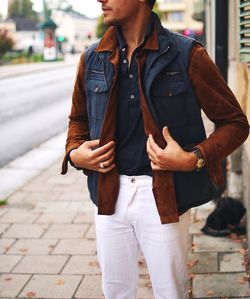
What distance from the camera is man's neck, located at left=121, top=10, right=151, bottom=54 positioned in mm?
2260

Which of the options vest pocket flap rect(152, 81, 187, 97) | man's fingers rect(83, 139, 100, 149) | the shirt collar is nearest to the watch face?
vest pocket flap rect(152, 81, 187, 97)

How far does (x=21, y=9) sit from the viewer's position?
125 m

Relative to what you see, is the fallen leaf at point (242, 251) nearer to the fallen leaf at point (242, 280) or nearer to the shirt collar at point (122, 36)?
the fallen leaf at point (242, 280)

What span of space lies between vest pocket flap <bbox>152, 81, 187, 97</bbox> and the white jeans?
0.35 meters

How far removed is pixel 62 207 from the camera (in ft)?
20.0

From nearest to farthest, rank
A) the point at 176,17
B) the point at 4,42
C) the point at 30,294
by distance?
1. the point at 30,294
2. the point at 4,42
3. the point at 176,17

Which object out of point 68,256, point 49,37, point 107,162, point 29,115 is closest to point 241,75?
point 68,256

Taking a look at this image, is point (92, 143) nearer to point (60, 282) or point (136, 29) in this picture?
point (136, 29)

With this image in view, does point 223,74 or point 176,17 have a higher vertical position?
point 223,74

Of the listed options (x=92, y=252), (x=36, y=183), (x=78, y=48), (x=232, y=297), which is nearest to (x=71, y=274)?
(x=92, y=252)

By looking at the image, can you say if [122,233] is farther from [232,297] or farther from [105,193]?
[232,297]

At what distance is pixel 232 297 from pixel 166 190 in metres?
1.69

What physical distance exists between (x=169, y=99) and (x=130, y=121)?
19 cm

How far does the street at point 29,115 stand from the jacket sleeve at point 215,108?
6.90 m
